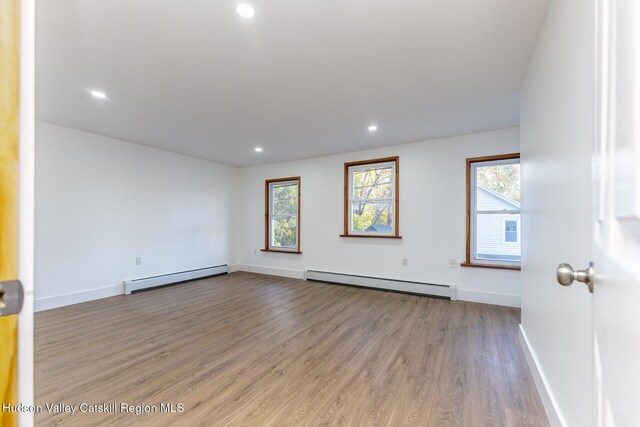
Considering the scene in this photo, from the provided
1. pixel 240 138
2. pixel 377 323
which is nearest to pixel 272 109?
pixel 240 138

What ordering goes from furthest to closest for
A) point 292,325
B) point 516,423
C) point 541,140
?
point 292,325 → point 541,140 → point 516,423

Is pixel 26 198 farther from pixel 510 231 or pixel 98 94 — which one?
pixel 510 231

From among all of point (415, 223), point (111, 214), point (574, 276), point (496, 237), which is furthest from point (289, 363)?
point (111, 214)

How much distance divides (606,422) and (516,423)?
1.43 metres

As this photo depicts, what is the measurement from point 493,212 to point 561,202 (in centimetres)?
260

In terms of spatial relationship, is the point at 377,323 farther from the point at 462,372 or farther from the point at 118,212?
the point at 118,212

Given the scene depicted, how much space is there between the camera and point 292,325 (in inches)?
116

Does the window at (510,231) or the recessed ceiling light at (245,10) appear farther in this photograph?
the window at (510,231)

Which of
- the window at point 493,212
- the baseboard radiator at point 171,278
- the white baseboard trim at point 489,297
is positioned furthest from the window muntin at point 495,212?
the baseboard radiator at point 171,278

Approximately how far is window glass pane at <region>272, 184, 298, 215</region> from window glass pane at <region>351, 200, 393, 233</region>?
1342mm

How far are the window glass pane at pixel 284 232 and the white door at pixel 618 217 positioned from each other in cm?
507

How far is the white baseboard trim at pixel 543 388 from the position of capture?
1427mm

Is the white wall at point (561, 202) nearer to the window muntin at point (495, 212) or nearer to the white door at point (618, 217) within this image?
the white door at point (618, 217)

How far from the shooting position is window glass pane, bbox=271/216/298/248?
18.2 ft
